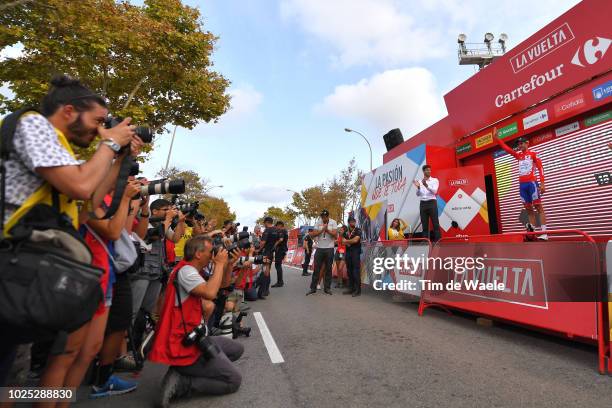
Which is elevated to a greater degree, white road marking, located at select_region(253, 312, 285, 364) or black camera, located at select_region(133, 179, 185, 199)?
black camera, located at select_region(133, 179, 185, 199)

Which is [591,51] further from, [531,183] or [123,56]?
[123,56]

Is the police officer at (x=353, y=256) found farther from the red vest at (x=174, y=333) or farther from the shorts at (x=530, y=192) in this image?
the red vest at (x=174, y=333)

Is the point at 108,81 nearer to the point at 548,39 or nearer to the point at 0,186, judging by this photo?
the point at 0,186

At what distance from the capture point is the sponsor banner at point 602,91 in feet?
18.0

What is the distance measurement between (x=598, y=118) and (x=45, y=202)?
773 centimetres

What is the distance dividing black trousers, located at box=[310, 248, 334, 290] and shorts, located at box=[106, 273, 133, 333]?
578cm

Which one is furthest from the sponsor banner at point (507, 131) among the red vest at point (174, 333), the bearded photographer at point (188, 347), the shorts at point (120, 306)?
the shorts at point (120, 306)

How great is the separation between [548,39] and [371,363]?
23.1ft

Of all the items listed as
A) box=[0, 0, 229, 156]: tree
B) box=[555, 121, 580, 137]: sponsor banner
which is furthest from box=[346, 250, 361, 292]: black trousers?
box=[0, 0, 229, 156]: tree

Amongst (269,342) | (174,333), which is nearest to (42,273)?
(174,333)

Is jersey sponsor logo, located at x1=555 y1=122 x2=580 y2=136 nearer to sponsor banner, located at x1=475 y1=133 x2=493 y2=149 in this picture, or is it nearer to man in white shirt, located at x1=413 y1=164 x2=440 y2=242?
sponsor banner, located at x1=475 y1=133 x2=493 y2=149

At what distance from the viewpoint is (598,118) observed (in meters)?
5.82

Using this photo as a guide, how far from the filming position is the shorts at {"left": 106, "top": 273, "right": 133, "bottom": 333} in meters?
2.96

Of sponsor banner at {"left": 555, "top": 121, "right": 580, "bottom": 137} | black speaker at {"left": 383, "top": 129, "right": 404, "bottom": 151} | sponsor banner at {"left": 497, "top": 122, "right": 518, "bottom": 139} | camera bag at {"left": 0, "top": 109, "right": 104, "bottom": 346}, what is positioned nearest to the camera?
camera bag at {"left": 0, "top": 109, "right": 104, "bottom": 346}
